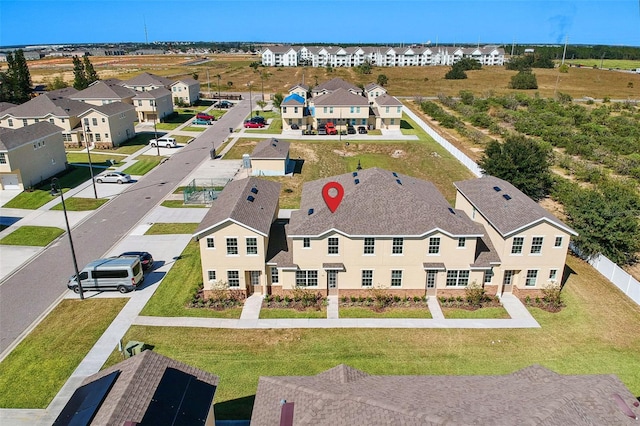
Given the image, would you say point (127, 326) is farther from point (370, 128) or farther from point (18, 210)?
point (370, 128)

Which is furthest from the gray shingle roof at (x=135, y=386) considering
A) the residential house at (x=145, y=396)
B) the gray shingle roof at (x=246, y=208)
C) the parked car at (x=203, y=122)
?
the parked car at (x=203, y=122)

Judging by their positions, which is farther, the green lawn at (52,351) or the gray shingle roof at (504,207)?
the gray shingle roof at (504,207)

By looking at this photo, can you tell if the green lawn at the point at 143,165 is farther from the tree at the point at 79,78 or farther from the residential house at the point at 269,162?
the tree at the point at 79,78

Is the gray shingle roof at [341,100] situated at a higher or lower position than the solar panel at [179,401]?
higher

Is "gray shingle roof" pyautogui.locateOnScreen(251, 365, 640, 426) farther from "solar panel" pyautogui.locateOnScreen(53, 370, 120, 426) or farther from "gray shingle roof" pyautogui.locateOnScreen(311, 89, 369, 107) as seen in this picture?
"gray shingle roof" pyautogui.locateOnScreen(311, 89, 369, 107)

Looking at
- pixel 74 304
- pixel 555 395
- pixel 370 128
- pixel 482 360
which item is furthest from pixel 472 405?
pixel 370 128

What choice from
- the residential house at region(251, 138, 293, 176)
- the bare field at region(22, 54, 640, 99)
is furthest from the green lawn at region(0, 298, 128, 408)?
the bare field at region(22, 54, 640, 99)

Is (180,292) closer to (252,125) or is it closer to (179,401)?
(179,401)
